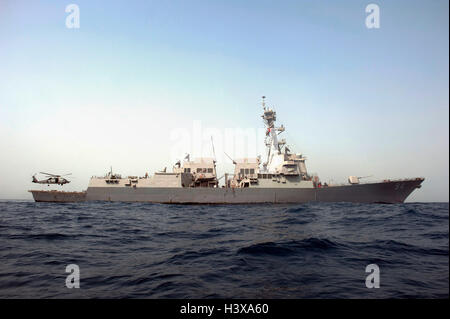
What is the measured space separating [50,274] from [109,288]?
1836 mm

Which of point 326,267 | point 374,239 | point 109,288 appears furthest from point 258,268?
point 374,239

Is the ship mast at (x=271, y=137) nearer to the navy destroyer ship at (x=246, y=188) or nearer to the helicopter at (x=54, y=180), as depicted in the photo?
the navy destroyer ship at (x=246, y=188)

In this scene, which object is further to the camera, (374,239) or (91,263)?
(374,239)

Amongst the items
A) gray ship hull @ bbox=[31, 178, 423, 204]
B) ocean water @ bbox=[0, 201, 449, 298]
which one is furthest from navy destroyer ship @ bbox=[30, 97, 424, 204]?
ocean water @ bbox=[0, 201, 449, 298]

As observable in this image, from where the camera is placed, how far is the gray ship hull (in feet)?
93.0

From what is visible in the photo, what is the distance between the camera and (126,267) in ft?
17.1

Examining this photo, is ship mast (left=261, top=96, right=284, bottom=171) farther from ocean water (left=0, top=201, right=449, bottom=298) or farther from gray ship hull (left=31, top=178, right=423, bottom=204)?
ocean water (left=0, top=201, right=449, bottom=298)

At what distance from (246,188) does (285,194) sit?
517cm

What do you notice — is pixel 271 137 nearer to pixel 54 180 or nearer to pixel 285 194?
pixel 285 194

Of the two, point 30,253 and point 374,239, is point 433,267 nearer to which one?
point 374,239

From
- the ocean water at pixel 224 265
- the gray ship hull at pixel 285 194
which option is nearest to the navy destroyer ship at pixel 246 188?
the gray ship hull at pixel 285 194

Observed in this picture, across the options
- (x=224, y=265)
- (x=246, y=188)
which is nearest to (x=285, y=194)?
(x=246, y=188)

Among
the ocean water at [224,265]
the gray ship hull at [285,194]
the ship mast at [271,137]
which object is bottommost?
the gray ship hull at [285,194]

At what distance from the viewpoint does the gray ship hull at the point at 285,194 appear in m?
28.3
